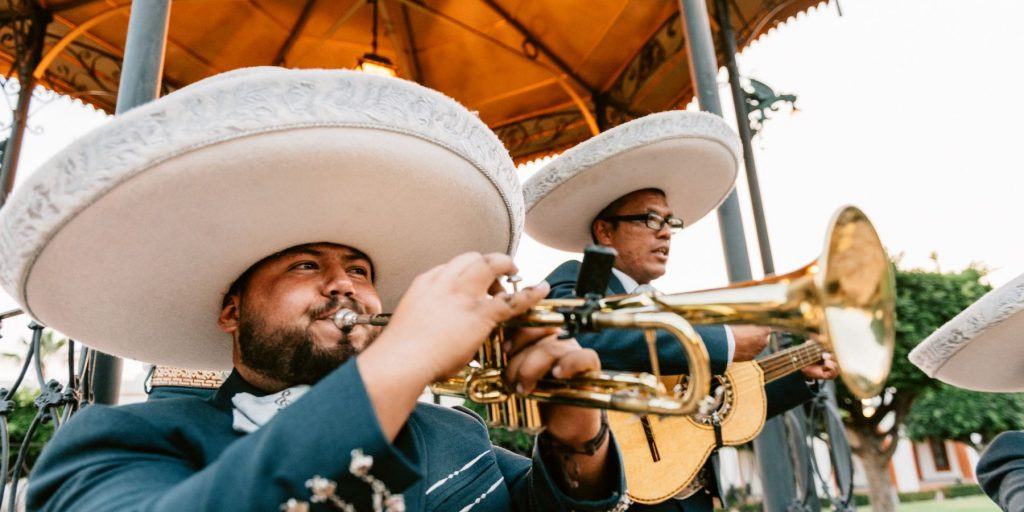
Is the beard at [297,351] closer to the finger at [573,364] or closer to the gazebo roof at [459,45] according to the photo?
the finger at [573,364]

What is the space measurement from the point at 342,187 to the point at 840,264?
1140 mm

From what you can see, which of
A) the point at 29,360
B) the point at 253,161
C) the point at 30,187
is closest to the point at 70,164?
the point at 30,187

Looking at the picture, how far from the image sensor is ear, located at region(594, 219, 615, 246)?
346 cm

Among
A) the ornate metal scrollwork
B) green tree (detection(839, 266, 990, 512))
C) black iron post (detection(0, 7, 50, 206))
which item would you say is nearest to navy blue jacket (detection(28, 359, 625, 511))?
black iron post (detection(0, 7, 50, 206))

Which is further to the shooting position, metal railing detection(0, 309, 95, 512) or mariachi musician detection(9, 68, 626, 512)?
metal railing detection(0, 309, 95, 512)

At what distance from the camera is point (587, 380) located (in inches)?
56.4

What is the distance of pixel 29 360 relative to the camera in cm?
280

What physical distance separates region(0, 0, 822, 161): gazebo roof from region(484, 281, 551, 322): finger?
18.7ft

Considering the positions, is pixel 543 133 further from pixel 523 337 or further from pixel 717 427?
pixel 523 337

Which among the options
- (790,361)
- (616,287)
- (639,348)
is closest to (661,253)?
(616,287)

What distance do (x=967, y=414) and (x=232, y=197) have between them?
32574 millimetres

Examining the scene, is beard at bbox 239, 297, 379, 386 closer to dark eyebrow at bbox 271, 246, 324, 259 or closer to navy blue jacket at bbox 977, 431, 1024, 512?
dark eyebrow at bbox 271, 246, 324, 259

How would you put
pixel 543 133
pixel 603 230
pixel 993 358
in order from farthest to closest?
pixel 543 133 < pixel 603 230 < pixel 993 358

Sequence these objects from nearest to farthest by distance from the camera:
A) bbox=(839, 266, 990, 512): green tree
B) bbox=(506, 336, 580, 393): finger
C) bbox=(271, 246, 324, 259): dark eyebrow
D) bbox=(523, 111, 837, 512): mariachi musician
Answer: bbox=(506, 336, 580, 393): finger, bbox=(271, 246, 324, 259): dark eyebrow, bbox=(523, 111, 837, 512): mariachi musician, bbox=(839, 266, 990, 512): green tree
